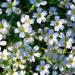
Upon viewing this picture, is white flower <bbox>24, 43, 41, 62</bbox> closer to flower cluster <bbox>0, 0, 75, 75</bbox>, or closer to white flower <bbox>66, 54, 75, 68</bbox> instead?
flower cluster <bbox>0, 0, 75, 75</bbox>

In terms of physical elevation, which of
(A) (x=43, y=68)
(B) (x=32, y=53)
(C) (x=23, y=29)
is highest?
(C) (x=23, y=29)

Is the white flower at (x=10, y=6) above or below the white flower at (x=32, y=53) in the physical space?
above

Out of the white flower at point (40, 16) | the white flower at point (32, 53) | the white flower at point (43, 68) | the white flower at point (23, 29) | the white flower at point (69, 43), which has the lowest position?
the white flower at point (43, 68)

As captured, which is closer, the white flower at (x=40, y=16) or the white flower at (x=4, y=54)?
the white flower at (x=4, y=54)

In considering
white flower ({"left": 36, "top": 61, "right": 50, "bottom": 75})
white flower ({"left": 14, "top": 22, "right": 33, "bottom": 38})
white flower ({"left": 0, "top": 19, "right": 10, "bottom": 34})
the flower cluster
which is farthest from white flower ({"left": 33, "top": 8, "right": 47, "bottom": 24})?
white flower ({"left": 36, "top": 61, "right": 50, "bottom": 75})

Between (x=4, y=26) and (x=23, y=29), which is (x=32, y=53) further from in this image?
(x=4, y=26)

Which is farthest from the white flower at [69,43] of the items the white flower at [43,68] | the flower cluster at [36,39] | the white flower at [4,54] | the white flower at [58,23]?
the white flower at [4,54]

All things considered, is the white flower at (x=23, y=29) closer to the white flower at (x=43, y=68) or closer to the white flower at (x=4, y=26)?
the white flower at (x=4, y=26)

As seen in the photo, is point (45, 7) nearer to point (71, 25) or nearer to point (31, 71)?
point (71, 25)

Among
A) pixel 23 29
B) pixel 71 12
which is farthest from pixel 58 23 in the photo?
pixel 23 29
